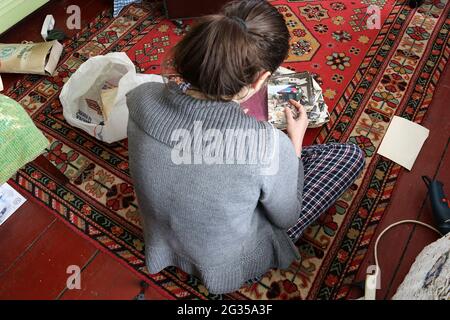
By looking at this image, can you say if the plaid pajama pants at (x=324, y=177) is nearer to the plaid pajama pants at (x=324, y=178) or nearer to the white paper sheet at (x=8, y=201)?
the plaid pajama pants at (x=324, y=178)

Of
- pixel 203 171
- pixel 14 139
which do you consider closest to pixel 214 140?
pixel 203 171

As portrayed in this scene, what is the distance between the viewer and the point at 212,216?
31.5 inches

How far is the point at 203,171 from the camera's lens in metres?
0.73

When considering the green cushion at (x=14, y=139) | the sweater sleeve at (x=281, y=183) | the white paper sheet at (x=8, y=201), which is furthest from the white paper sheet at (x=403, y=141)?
the white paper sheet at (x=8, y=201)

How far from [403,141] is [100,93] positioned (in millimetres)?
1281

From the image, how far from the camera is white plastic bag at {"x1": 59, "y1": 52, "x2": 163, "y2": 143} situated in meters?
1.49

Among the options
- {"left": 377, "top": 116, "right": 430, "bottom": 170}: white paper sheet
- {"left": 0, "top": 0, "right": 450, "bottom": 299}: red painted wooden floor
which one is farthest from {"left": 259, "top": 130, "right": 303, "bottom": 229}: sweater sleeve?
{"left": 377, "top": 116, "right": 430, "bottom": 170}: white paper sheet

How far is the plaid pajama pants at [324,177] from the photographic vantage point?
1.17m

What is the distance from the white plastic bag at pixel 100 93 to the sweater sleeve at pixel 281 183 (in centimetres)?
80

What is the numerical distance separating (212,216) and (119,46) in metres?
1.44

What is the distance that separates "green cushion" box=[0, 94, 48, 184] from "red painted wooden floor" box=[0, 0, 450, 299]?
309 mm

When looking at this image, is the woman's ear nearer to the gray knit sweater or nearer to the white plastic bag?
the gray knit sweater
